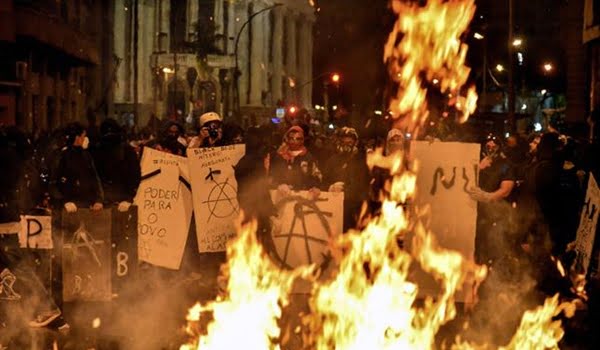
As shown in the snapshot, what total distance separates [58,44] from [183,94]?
42541mm

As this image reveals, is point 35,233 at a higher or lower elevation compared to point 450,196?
lower

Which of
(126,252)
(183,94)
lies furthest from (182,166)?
(183,94)

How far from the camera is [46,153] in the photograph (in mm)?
13602

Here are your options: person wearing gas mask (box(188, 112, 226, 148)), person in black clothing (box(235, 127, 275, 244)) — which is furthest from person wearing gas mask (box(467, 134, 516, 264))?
person wearing gas mask (box(188, 112, 226, 148))

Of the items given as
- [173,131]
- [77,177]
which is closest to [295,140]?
[173,131]

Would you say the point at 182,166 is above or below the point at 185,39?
below

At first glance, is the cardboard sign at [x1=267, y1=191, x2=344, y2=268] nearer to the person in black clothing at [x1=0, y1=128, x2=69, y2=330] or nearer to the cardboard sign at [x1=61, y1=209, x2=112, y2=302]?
the cardboard sign at [x1=61, y1=209, x2=112, y2=302]

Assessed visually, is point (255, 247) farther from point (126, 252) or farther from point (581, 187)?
point (581, 187)

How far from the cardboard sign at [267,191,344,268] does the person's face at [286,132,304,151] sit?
58 cm

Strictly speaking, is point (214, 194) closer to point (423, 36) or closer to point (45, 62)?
point (423, 36)

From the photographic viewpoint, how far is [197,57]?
231ft

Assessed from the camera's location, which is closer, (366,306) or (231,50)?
(366,306)

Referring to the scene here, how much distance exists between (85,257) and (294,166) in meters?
2.30

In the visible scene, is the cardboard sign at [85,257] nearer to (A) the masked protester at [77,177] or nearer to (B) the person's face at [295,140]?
(A) the masked protester at [77,177]
